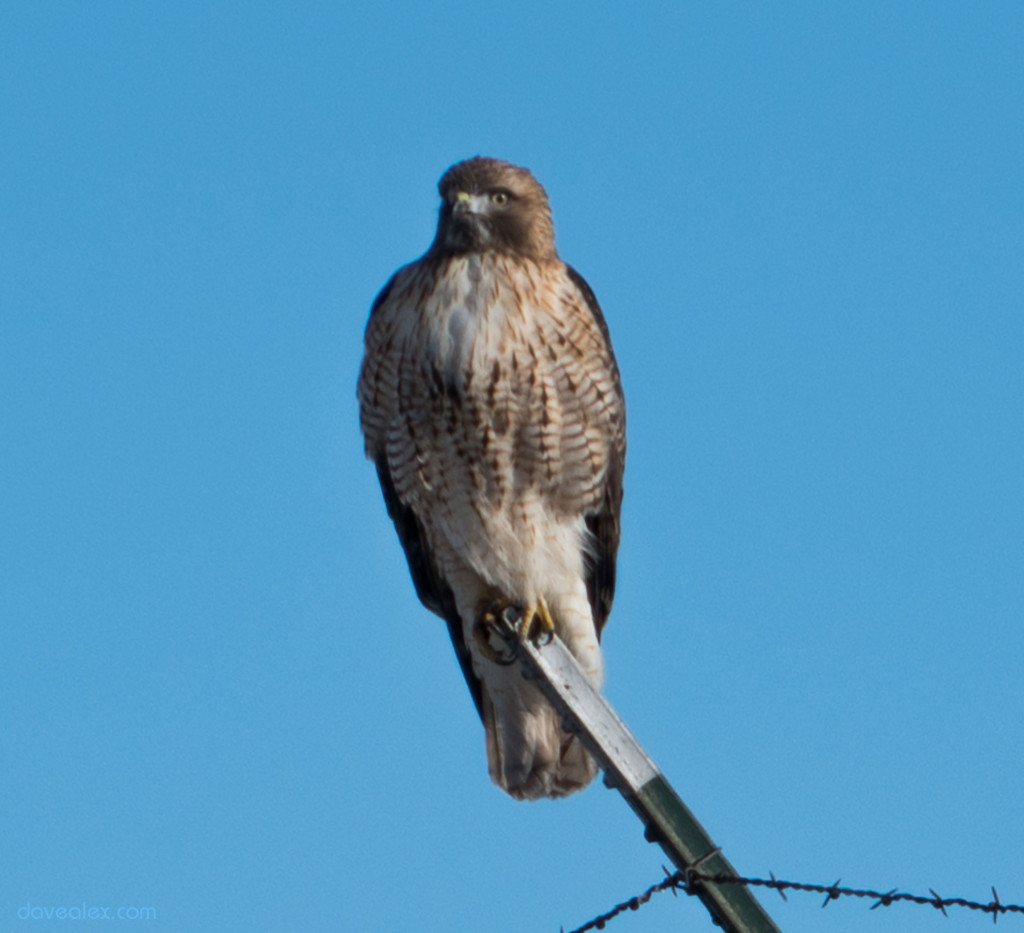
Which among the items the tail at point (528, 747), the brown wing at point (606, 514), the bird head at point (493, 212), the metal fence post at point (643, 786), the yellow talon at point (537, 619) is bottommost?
the metal fence post at point (643, 786)

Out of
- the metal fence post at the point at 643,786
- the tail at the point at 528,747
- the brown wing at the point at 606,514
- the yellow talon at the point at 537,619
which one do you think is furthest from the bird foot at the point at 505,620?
the metal fence post at the point at 643,786

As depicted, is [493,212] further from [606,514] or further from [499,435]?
[606,514]

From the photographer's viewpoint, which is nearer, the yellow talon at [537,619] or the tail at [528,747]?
the tail at [528,747]

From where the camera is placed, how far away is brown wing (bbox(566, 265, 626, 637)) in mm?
6098

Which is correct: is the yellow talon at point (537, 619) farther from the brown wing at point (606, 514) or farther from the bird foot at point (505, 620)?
the brown wing at point (606, 514)

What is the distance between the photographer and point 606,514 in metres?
6.19

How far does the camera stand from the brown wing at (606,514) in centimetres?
610

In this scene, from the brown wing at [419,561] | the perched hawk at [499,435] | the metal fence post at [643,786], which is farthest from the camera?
the brown wing at [419,561]

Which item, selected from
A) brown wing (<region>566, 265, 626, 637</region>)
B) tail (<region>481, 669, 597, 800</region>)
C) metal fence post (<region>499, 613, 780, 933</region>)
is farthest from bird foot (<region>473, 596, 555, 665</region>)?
metal fence post (<region>499, 613, 780, 933</region>)

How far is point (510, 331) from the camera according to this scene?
19.0 ft

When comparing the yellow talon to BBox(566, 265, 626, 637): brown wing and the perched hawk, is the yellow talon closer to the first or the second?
the perched hawk

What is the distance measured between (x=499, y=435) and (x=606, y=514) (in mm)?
597

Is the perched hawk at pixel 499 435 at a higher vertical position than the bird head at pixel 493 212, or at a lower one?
lower

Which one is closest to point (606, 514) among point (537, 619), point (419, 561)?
point (537, 619)
